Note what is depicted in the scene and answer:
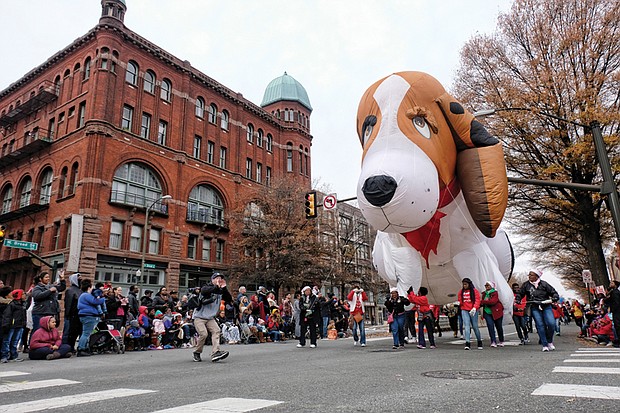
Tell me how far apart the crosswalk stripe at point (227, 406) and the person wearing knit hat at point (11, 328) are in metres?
7.67

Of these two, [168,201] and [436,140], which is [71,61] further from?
[436,140]

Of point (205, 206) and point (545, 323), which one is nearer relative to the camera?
point (545, 323)

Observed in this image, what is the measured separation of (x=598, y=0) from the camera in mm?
15578

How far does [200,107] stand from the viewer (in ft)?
117

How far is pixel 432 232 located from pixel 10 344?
8985 millimetres

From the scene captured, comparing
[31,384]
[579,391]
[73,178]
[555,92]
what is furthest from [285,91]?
[579,391]

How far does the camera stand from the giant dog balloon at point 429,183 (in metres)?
7.04

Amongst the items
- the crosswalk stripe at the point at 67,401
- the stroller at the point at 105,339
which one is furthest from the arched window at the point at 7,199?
the crosswalk stripe at the point at 67,401

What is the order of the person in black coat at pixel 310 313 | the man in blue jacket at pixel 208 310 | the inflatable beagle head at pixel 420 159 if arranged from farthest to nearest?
1. the person in black coat at pixel 310 313
2. the man in blue jacket at pixel 208 310
3. the inflatable beagle head at pixel 420 159

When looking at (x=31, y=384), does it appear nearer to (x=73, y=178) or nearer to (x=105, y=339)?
(x=105, y=339)

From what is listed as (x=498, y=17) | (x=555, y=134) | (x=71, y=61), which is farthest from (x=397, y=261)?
(x=71, y=61)

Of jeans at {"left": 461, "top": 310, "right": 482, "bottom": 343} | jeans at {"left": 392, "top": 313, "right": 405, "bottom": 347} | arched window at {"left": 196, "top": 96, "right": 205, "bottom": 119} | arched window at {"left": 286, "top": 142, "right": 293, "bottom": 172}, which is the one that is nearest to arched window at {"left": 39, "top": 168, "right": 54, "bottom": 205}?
arched window at {"left": 196, "top": 96, "right": 205, "bottom": 119}

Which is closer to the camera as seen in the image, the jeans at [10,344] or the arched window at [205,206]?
the jeans at [10,344]

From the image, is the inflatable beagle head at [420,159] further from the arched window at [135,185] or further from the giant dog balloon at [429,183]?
the arched window at [135,185]
